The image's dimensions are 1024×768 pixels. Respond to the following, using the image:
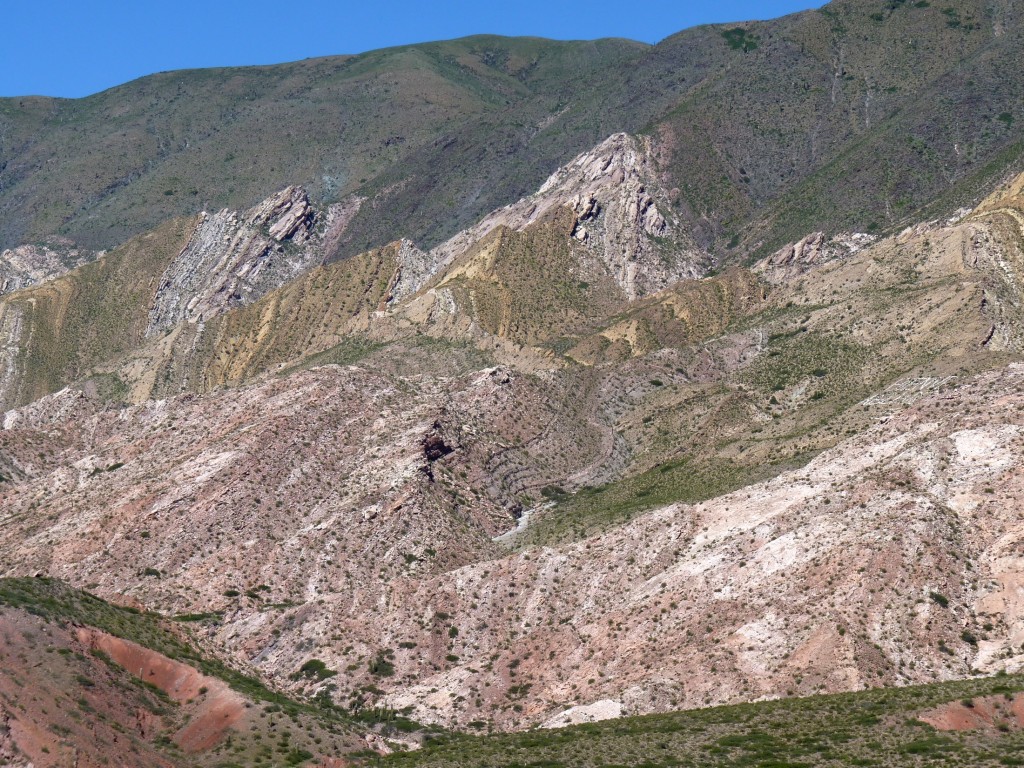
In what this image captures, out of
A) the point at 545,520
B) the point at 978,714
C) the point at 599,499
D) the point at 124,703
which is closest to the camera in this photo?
the point at 978,714

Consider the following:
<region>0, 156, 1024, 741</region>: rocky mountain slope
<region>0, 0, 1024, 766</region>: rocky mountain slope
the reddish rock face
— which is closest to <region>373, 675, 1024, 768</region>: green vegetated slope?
the reddish rock face

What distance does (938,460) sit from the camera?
93250 millimetres

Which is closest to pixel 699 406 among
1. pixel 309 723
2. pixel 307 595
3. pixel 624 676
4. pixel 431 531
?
pixel 431 531

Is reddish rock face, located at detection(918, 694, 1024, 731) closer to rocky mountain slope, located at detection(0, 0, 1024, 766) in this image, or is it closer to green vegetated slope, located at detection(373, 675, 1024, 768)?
green vegetated slope, located at detection(373, 675, 1024, 768)

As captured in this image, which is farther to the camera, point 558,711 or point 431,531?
point 431,531

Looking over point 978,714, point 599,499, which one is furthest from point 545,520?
point 978,714

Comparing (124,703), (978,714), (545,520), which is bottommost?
(978,714)

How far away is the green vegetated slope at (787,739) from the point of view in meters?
60.0

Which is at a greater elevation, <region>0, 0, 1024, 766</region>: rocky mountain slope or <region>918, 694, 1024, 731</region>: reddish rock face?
<region>0, 0, 1024, 766</region>: rocky mountain slope

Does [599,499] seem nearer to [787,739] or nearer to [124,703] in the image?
[787,739]

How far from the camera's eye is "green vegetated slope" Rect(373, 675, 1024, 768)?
2363 inches

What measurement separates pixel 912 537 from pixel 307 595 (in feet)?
149

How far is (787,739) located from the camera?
A: 65.7 metres

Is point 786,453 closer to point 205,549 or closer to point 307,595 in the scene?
point 307,595
